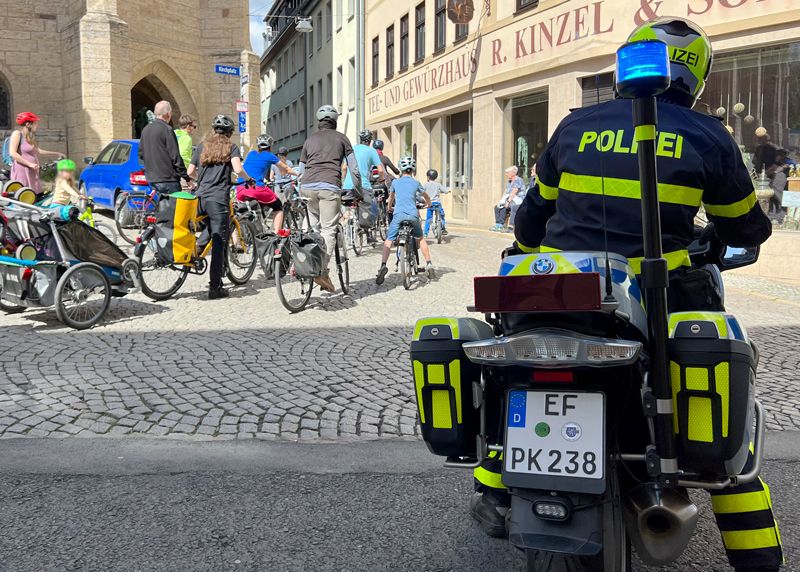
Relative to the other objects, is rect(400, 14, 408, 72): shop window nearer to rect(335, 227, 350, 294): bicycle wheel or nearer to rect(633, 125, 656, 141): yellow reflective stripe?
rect(335, 227, 350, 294): bicycle wheel

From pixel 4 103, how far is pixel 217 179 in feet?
81.2

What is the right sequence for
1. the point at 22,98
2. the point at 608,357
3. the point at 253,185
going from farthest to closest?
the point at 22,98
the point at 253,185
the point at 608,357

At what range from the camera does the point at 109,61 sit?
2730 cm

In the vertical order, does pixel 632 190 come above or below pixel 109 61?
below

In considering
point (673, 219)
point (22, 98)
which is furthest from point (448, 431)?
point (22, 98)

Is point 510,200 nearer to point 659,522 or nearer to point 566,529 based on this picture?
point 659,522

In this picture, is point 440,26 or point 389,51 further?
point 389,51

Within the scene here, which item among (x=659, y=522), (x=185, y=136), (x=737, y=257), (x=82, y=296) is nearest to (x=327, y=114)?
(x=82, y=296)

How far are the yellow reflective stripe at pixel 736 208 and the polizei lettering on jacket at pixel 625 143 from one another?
29 centimetres

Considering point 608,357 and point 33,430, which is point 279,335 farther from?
point 608,357

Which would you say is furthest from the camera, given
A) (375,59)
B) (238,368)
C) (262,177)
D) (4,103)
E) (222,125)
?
(375,59)

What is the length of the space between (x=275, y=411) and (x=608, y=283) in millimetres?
3132

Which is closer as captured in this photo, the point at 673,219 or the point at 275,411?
the point at 673,219

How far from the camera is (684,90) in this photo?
8.76 feet
